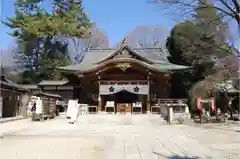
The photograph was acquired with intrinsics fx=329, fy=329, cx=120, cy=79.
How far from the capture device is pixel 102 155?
773cm

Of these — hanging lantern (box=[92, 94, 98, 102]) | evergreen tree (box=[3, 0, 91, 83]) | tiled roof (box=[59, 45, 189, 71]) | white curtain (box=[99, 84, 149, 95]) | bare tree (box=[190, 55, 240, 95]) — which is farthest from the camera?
evergreen tree (box=[3, 0, 91, 83])

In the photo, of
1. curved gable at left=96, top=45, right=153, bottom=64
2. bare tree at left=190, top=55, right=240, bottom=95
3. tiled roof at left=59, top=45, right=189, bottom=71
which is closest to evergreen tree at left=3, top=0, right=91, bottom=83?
tiled roof at left=59, top=45, right=189, bottom=71

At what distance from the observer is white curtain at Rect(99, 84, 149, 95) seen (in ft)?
87.9

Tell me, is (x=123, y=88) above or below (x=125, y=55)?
below

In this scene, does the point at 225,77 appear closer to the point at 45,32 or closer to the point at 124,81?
the point at 124,81

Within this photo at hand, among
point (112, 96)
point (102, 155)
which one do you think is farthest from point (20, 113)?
point (102, 155)

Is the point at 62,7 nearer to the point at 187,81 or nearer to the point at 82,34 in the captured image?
the point at 82,34

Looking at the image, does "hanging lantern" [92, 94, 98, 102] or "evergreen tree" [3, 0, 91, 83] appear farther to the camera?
"evergreen tree" [3, 0, 91, 83]

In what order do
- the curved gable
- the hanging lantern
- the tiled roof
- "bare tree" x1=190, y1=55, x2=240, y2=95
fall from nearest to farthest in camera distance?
"bare tree" x1=190, y1=55, x2=240, y2=95 → the curved gable → the hanging lantern → the tiled roof

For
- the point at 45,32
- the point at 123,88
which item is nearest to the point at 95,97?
the point at 123,88

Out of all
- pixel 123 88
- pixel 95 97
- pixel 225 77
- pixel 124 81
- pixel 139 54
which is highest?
pixel 139 54

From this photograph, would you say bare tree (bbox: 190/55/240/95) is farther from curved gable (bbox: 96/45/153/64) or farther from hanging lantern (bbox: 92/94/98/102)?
hanging lantern (bbox: 92/94/98/102)

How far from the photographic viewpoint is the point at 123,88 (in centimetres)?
2691

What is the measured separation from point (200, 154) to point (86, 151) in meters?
2.77
